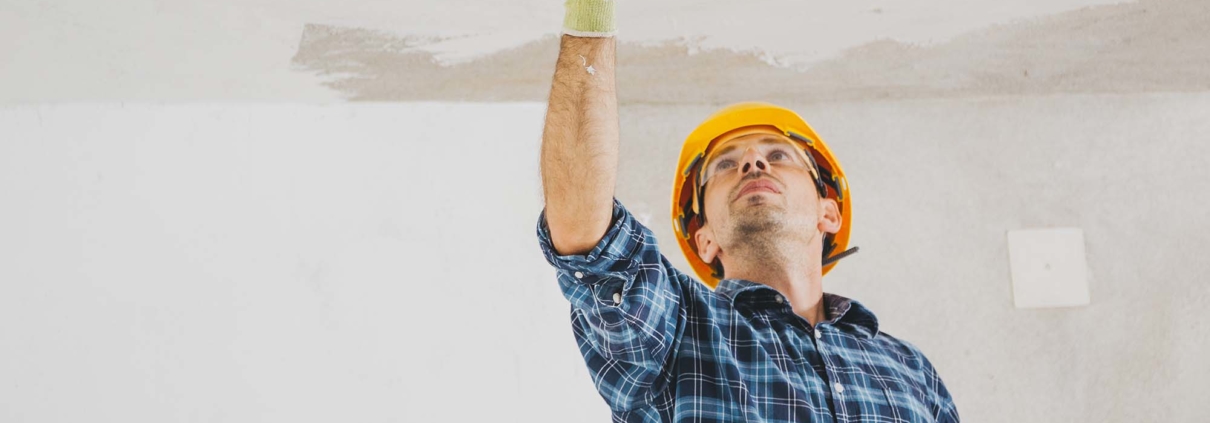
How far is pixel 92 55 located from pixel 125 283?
0.49m

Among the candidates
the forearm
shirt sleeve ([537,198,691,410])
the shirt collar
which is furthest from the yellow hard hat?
the forearm

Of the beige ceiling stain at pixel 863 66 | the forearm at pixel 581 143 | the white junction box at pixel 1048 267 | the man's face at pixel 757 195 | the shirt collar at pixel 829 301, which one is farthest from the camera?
the white junction box at pixel 1048 267

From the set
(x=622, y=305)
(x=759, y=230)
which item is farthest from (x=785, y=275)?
(x=622, y=305)

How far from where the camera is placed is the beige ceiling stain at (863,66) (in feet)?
5.35

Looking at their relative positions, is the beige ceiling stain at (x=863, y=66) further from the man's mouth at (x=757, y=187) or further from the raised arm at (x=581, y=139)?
the raised arm at (x=581, y=139)

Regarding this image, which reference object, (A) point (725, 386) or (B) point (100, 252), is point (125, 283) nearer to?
(B) point (100, 252)

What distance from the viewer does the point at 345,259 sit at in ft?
5.90

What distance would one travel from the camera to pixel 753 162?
146cm

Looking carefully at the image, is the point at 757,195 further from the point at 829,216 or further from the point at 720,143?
the point at 829,216

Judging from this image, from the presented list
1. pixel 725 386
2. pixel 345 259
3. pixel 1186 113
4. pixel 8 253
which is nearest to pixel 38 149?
pixel 8 253

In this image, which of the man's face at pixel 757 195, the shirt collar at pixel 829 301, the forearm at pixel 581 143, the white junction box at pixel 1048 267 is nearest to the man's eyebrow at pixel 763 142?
the man's face at pixel 757 195

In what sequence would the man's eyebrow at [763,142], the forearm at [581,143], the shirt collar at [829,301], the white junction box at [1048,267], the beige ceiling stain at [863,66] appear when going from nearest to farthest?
1. the forearm at [581,143]
2. the shirt collar at [829,301]
3. the man's eyebrow at [763,142]
4. the beige ceiling stain at [863,66]
5. the white junction box at [1048,267]

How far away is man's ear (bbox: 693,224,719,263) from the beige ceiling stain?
15.7 inches

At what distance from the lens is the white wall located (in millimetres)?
1705
